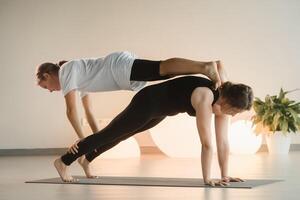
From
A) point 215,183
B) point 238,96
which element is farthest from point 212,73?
point 215,183

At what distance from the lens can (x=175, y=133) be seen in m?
5.98

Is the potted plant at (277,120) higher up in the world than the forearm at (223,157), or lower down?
lower down

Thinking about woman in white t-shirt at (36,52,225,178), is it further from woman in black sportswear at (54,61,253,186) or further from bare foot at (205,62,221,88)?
bare foot at (205,62,221,88)

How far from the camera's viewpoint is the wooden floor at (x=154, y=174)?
299cm

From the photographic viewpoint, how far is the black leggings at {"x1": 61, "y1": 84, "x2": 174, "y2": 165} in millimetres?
3541

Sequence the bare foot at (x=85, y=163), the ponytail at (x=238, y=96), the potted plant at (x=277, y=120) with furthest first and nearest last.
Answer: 1. the potted plant at (x=277, y=120)
2. the bare foot at (x=85, y=163)
3. the ponytail at (x=238, y=96)

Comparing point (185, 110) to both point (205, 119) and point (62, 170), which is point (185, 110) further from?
point (62, 170)

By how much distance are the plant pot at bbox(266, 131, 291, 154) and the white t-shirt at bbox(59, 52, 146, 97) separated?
2.70 metres

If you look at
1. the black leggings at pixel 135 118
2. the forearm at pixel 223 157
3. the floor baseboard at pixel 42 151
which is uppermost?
the black leggings at pixel 135 118

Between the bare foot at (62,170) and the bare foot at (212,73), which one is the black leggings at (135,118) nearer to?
the bare foot at (62,170)

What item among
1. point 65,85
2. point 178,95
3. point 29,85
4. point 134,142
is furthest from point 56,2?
point 178,95

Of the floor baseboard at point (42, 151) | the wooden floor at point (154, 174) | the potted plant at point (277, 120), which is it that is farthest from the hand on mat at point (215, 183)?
Result: the floor baseboard at point (42, 151)

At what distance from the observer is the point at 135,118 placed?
11.8 ft

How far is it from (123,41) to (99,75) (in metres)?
3.18
